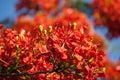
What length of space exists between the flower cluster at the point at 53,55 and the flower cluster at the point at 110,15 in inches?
531

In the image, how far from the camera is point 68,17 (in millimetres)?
19797

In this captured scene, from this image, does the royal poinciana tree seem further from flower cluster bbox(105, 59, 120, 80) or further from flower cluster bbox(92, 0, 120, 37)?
flower cluster bbox(92, 0, 120, 37)

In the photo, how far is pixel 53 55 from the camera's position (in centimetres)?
714

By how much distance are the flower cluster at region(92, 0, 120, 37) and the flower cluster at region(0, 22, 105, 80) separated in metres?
13.5

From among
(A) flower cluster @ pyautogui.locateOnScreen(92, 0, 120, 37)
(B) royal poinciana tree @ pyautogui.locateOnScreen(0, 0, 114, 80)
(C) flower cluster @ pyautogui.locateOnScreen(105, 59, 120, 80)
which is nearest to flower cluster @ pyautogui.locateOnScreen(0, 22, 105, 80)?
(B) royal poinciana tree @ pyautogui.locateOnScreen(0, 0, 114, 80)

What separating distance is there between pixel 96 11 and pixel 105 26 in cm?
151

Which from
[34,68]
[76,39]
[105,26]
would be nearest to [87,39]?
[76,39]

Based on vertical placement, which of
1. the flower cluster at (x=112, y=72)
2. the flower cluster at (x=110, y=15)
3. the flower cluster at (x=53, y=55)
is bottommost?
the flower cluster at (x=53, y=55)

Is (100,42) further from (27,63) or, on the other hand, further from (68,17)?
(68,17)

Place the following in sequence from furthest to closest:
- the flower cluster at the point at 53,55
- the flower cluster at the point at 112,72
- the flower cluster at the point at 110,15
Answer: the flower cluster at the point at 110,15 < the flower cluster at the point at 112,72 < the flower cluster at the point at 53,55

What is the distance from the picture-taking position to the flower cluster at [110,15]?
21261 millimetres

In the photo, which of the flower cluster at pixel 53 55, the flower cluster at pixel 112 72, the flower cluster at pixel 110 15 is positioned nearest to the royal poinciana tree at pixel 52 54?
the flower cluster at pixel 53 55

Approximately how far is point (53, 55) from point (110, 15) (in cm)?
1512

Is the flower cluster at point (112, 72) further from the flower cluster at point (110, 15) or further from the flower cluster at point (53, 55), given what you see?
the flower cluster at point (53, 55)
